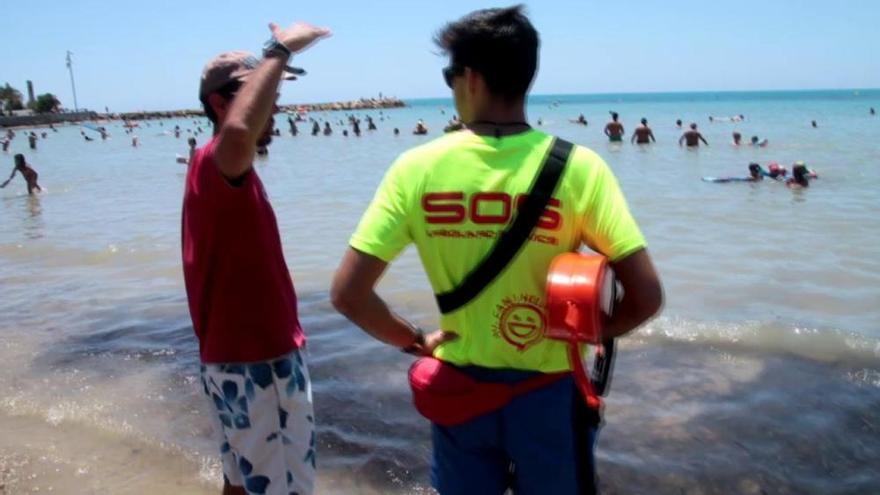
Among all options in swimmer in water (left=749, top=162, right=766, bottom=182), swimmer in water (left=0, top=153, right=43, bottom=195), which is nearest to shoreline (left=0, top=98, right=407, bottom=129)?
swimmer in water (left=0, top=153, right=43, bottom=195)

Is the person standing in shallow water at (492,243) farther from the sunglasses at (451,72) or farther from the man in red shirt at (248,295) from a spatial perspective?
the man in red shirt at (248,295)

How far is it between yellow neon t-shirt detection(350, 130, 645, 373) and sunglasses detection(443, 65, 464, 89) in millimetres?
162

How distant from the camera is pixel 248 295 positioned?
2.38 meters

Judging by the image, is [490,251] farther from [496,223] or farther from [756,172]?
[756,172]

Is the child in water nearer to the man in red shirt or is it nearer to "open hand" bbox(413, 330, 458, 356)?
the man in red shirt

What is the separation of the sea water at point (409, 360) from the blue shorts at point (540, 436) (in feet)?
5.32

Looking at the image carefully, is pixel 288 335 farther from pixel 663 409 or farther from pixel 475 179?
pixel 663 409

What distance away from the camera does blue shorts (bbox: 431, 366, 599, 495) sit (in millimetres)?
1949

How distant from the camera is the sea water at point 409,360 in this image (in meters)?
3.97

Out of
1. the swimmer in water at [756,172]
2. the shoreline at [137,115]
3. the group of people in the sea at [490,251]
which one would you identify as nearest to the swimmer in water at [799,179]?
the swimmer in water at [756,172]

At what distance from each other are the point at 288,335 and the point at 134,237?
33.8 ft

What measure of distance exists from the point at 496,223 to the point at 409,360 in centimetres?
389

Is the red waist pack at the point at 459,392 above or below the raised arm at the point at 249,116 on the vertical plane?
below

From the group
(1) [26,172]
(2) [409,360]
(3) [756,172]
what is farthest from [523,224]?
(1) [26,172]
